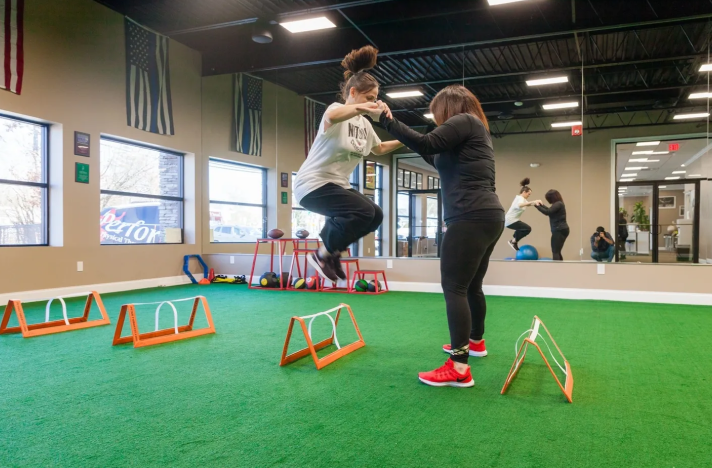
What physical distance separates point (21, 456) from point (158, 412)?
1.79ft

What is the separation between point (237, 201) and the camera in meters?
9.17

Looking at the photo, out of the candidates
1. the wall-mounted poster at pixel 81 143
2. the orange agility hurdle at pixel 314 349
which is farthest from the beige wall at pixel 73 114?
the orange agility hurdle at pixel 314 349

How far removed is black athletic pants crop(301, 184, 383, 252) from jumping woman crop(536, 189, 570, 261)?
202 inches

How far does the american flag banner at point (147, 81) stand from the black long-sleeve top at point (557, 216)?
625cm

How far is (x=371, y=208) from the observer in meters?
2.58

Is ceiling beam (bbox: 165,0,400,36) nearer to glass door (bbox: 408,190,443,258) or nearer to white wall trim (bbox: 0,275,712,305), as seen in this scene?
white wall trim (bbox: 0,275,712,305)

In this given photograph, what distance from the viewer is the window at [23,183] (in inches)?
227

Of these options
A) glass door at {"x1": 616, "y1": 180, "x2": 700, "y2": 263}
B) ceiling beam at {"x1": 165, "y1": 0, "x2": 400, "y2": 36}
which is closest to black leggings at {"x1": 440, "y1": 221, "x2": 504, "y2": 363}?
ceiling beam at {"x1": 165, "y1": 0, "x2": 400, "y2": 36}

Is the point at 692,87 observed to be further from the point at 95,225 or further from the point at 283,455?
the point at 95,225

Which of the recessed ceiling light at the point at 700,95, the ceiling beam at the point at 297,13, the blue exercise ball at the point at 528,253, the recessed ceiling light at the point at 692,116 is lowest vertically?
the blue exercise ball at the point at 528,253

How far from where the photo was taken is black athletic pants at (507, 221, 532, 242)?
8.56 metres

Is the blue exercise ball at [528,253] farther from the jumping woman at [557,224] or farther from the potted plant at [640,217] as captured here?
the potted plant at [640,217]

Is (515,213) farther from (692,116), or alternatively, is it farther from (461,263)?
(461,263)

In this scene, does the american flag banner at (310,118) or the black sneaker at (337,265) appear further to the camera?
the american flag banner at (310,118)
